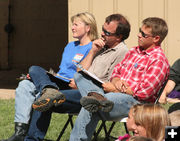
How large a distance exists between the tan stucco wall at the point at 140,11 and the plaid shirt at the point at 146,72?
308cm

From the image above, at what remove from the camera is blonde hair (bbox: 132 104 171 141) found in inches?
119

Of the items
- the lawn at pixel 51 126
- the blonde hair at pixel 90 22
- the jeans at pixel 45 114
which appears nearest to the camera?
the jeans at pixel 45 114

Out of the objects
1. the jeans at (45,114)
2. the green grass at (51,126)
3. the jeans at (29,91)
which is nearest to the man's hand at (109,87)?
the jeans at (45,114)

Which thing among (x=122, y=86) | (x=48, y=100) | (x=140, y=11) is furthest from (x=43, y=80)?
(x=140, y=11)

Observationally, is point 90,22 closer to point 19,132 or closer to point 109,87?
point 109,87

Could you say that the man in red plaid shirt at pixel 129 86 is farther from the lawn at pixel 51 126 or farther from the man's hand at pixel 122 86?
the lawn at pixel 51 126

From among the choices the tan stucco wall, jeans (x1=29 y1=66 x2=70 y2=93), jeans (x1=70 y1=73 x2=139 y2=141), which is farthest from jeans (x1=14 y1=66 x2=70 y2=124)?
the tan stucco wall

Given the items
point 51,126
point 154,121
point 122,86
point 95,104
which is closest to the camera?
point 154,121

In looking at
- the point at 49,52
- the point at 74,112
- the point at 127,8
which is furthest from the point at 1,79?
the point at 74,112

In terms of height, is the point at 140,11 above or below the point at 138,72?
above

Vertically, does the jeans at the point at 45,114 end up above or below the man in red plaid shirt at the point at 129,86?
below

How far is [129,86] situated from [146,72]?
202mm

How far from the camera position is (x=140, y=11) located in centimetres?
726

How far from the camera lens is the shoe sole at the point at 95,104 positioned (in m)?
3.66
